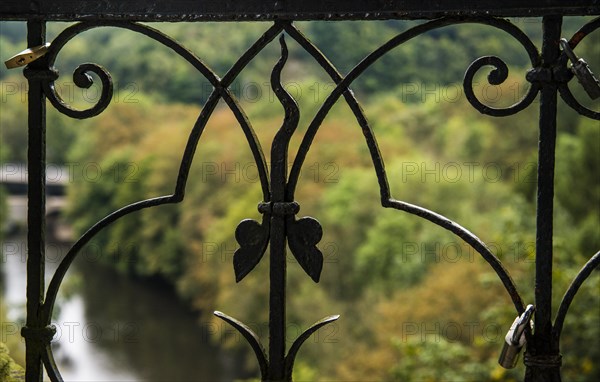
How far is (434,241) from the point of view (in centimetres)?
2102

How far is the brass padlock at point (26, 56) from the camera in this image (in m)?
1.46

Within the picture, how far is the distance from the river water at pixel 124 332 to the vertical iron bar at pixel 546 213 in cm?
1960

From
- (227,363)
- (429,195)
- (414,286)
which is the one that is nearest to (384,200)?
(414,286)

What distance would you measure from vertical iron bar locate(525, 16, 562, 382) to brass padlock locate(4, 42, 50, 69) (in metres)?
0.85

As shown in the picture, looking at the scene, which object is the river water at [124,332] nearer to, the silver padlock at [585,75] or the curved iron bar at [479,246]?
the curved iron bar at [479,246]

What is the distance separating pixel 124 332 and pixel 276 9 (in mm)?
28291

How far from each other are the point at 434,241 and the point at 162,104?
65.2 feet

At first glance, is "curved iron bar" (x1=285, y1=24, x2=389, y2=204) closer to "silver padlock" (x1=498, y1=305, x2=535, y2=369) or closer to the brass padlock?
"silver padlock" (x1=498, y1=305, x2=535, y2=369)

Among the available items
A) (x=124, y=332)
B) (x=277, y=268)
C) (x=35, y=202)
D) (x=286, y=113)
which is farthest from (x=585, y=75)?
(x=124, y=332)

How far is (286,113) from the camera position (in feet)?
4.76

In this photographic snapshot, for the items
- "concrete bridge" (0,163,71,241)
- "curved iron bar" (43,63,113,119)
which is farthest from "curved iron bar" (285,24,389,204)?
"concrete bridge" (0,163,71,241)

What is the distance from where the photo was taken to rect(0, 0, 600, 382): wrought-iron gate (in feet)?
4.48

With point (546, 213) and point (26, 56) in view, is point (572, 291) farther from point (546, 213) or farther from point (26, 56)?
point (26, 56)

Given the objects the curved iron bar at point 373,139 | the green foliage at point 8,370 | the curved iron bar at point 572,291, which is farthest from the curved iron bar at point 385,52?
the green foliage at point 8,370
